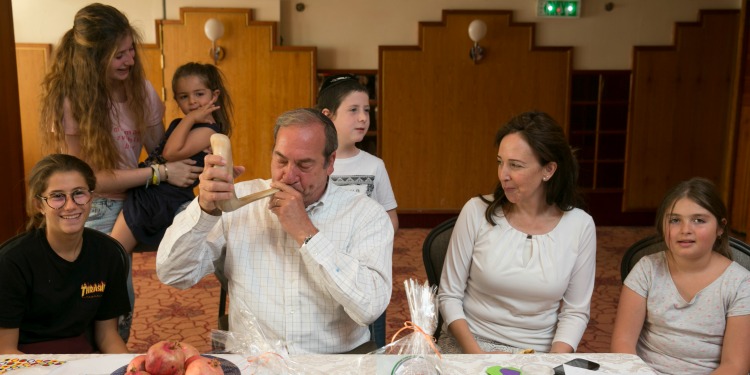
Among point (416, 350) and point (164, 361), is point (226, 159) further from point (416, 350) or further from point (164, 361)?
point (416, 350)

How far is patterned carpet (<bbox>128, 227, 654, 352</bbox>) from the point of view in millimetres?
4016

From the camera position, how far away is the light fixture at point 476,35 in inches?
262

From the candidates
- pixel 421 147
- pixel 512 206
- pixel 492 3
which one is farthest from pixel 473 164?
pixel 512 206

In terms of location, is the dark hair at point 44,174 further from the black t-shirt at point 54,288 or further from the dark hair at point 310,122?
the dark hair at point 310,122

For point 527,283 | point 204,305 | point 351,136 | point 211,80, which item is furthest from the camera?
point 204,305

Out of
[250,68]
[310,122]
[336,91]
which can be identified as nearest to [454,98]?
[250,68]

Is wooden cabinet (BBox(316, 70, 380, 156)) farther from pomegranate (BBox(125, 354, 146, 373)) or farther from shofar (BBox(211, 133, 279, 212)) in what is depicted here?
pomegranate (BBox(125, 354, 146, 373))

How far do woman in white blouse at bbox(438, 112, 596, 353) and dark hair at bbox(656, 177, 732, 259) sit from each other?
261mm

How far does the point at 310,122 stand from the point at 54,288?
1.00m

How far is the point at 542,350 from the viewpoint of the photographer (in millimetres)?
2268

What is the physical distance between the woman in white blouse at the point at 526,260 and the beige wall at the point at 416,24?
15.5 feet

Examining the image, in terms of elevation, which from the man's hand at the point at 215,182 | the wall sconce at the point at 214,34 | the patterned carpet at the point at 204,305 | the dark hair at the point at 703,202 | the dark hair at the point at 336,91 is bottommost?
the patterned carpet at the point at 204,305

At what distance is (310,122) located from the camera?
6.45ft

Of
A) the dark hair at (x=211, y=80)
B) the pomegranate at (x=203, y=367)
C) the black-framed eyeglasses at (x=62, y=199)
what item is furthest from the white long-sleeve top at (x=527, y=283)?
the dark hair at (x=211, y=80)
